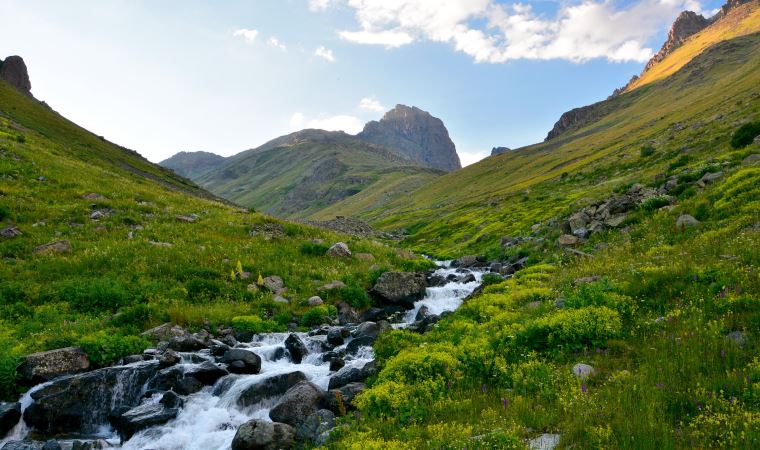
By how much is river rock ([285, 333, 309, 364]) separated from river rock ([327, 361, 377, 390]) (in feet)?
9.92

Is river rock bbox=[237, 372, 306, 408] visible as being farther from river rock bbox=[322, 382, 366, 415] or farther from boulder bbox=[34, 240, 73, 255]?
boulder bbox=[34, 240, 73, 255]

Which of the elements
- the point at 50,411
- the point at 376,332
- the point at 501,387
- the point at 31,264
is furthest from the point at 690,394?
the point at 31,264

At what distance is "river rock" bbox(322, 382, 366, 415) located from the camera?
32.7ft

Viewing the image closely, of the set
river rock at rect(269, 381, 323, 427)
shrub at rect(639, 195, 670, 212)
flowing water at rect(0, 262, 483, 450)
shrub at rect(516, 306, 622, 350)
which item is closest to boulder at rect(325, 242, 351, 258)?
flowing water at rect(0, 262, 483, 450)

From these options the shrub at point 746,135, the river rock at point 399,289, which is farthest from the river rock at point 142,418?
the shrub at point 746,135

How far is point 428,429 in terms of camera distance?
7.79 meters

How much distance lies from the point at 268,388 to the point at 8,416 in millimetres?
6209

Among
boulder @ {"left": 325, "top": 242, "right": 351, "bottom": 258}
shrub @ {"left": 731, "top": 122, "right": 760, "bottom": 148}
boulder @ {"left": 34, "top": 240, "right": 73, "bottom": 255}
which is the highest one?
shrub @ {"left": 731, "top": 122, "right": 760, "bottom": 148}

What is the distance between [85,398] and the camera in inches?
460

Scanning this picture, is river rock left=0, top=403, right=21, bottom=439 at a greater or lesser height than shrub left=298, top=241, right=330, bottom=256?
lesser

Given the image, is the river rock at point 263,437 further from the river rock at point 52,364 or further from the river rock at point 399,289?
the river rock at point 399,289

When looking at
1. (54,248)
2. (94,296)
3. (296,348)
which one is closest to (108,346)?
(94,296)

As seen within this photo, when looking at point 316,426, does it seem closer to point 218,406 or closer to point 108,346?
point 218,406

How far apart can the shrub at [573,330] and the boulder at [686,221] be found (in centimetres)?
970
